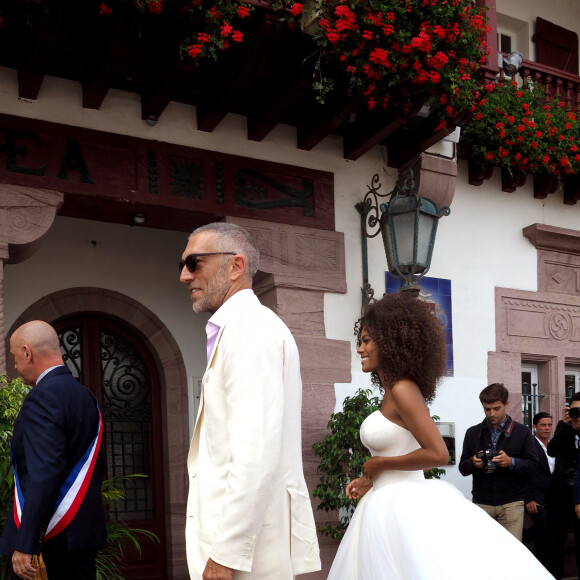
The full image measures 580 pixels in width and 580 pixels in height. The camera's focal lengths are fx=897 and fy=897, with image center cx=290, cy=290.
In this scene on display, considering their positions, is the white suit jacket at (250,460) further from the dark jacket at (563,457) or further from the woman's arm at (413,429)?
the dark jacket at (563,457)

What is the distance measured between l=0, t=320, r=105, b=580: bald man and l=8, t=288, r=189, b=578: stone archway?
12.6 ft

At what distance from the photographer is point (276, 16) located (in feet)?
20.4

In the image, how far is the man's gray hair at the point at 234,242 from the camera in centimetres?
296

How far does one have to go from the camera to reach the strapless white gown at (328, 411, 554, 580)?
3789mm

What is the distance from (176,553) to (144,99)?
3882 millimetres

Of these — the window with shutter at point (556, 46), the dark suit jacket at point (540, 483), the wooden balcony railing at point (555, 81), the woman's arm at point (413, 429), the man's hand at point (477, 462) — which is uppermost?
the window with shutter at point (556, 46)

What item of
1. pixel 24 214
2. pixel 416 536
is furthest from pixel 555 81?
pixel 416 536

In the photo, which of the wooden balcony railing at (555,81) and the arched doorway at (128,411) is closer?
the arched doorway at (128,411)

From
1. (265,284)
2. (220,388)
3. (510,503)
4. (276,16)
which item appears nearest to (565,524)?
(510,503)

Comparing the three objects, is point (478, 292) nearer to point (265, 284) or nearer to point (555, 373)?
point (555, 373)

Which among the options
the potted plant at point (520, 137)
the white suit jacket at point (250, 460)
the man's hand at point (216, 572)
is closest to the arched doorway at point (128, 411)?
the potted plant at point (520, 137)

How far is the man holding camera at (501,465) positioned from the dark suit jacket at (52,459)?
3.82 meters

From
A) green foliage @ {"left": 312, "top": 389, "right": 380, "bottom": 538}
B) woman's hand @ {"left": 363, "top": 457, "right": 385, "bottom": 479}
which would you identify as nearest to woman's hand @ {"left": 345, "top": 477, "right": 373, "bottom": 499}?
woman's hand @ {"left": 363, "top": 457, "right": 385, "bottom": 479}

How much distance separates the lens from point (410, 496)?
407 centimetres
